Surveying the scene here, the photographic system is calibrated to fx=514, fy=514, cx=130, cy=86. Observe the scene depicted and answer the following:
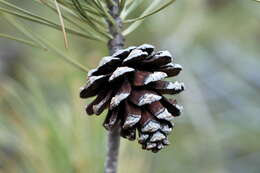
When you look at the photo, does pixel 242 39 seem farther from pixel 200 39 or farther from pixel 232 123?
pixel 232 123

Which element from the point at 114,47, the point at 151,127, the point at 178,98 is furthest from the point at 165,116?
the point at 178,98

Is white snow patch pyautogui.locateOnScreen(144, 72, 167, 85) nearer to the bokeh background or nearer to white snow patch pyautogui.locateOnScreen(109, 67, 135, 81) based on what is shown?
white snow patch pyautogui.locateOnScreen(109, 67, 135, 81)

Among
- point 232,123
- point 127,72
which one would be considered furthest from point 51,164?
point 232,123

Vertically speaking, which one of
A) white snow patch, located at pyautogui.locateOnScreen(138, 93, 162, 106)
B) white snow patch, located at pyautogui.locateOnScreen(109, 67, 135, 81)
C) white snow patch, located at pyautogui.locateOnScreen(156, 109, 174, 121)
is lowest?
white snow patch, located at pyautogui.locateOnScreen(156, 109, 174, 121)

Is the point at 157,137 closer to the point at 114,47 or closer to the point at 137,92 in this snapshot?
the point at 137,92

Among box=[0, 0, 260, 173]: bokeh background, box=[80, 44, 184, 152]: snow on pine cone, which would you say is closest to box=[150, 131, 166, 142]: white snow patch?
box=[80, 44, 184, 152]: snow on pine cone

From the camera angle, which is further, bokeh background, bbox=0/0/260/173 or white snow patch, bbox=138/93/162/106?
bokeh background, bbox=0/0/260/173
